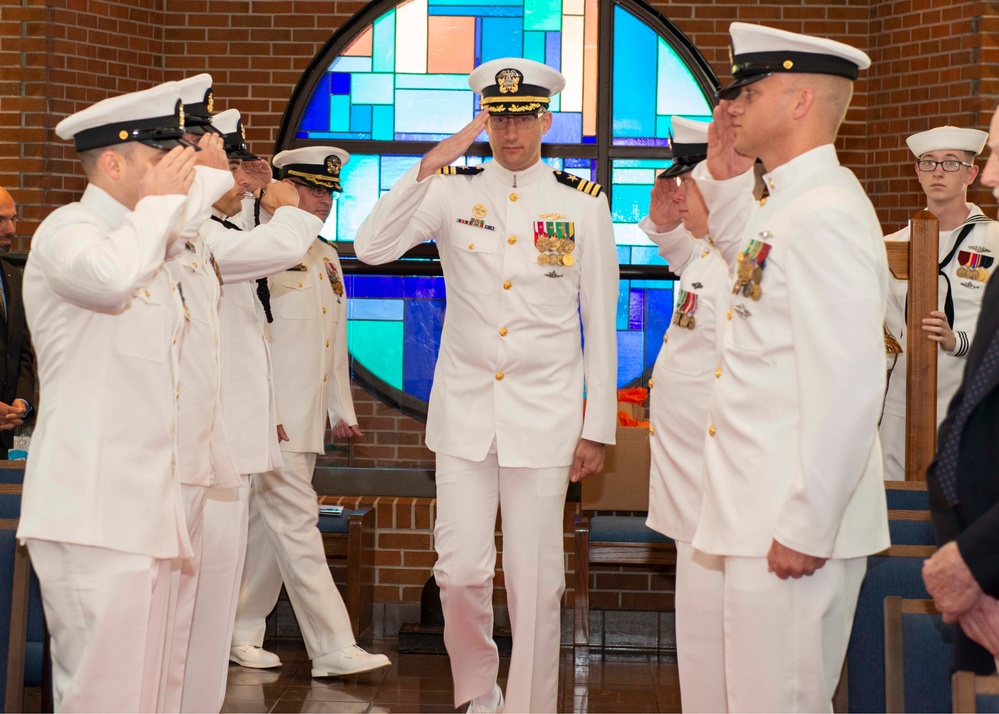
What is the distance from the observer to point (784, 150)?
7.68 ft

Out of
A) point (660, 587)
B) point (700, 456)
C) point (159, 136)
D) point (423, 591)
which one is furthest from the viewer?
point (660, 587)

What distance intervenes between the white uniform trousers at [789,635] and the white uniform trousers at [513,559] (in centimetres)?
142

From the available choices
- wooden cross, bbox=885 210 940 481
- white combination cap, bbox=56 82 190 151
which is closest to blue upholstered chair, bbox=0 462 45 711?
white combination cap, bbox=56 82 190 151

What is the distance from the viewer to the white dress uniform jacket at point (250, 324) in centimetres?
340

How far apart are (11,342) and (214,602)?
2.31 meters

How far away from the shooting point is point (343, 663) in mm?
4473

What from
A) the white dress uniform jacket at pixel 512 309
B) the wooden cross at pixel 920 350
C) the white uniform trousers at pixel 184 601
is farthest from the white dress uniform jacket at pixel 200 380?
the wooden cross at pixel 920 350

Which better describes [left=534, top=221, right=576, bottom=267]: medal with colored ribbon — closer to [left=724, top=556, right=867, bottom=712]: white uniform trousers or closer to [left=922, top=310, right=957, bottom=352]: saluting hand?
[left=922, top=310, right=957, bottom=352]: saluting hand

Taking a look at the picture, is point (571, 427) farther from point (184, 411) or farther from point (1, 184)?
point (1, 184)

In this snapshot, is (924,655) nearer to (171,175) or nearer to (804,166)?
(804,166)

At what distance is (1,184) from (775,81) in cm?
476

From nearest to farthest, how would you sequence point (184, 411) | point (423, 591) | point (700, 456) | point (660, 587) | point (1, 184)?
point (184, 411) < point (700, 456) < point (423, 591) < point (660, 587) < point (1, 184)

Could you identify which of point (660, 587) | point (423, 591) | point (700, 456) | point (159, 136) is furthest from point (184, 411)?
point (660, 587)

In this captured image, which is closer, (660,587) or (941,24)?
(660,587)
